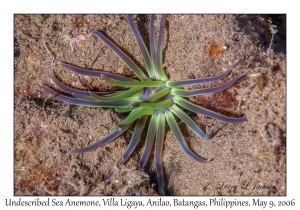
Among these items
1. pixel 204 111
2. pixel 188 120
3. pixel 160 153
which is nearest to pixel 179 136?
pixel 188 120

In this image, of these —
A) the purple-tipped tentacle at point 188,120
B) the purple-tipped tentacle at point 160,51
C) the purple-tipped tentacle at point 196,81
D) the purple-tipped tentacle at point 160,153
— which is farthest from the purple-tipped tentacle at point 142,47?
the purple-tipped tentacle at point 160,153

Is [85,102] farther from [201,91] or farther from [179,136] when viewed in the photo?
[201,91]

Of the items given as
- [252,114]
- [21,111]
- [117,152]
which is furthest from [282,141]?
[21,111]

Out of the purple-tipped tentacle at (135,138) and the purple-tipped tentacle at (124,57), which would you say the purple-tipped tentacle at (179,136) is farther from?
the purple-tipped tentacle at (124,57)

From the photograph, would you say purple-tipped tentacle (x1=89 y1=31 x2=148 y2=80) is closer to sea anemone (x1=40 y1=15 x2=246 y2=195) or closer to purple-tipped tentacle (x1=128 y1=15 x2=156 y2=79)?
sea anemone (x1=40 y1=15 x2=246 y2=195)

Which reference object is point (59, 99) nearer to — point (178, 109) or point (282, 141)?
point (178, 109)

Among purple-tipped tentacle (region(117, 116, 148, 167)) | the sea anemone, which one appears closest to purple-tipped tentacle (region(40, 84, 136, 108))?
the sea anemone

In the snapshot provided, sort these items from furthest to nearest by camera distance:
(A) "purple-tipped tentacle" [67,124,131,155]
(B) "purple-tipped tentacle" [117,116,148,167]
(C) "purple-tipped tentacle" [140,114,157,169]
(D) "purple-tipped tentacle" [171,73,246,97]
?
1. (C) "purple-tipped tentacle" [140,114,157,169]
2. (B) "purple-tipped tentacle" [117,116,148,167]
3. (A) "purple-tipped tentacle" [67,124,131,155]
4. (D) "purple-tipped tentacle" [171,73,246,97]
